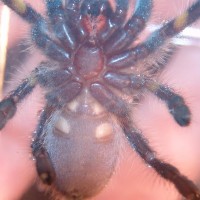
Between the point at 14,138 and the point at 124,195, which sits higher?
the point at 14,138

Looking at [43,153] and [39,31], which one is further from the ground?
[39,31]

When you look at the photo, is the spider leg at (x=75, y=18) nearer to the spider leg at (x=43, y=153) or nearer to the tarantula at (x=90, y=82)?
the tarantula at (x=90, y=82)

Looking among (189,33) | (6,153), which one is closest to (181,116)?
(189,33)

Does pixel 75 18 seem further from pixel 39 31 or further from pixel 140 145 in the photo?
pixel 140 145

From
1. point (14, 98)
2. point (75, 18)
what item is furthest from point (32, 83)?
point (75, 18)

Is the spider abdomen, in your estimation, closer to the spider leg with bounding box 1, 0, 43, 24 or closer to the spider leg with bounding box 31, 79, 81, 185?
the spider leg with bounding box 31, 79, 81, 185

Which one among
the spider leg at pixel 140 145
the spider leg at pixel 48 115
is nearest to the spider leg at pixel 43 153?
the spider leg at pixel 48 115

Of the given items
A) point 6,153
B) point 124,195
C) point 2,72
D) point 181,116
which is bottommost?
point 124,195

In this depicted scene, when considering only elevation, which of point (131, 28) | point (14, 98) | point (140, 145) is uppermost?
point (131, 28)

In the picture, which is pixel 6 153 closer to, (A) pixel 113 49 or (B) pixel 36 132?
(B) pixel 36 132
